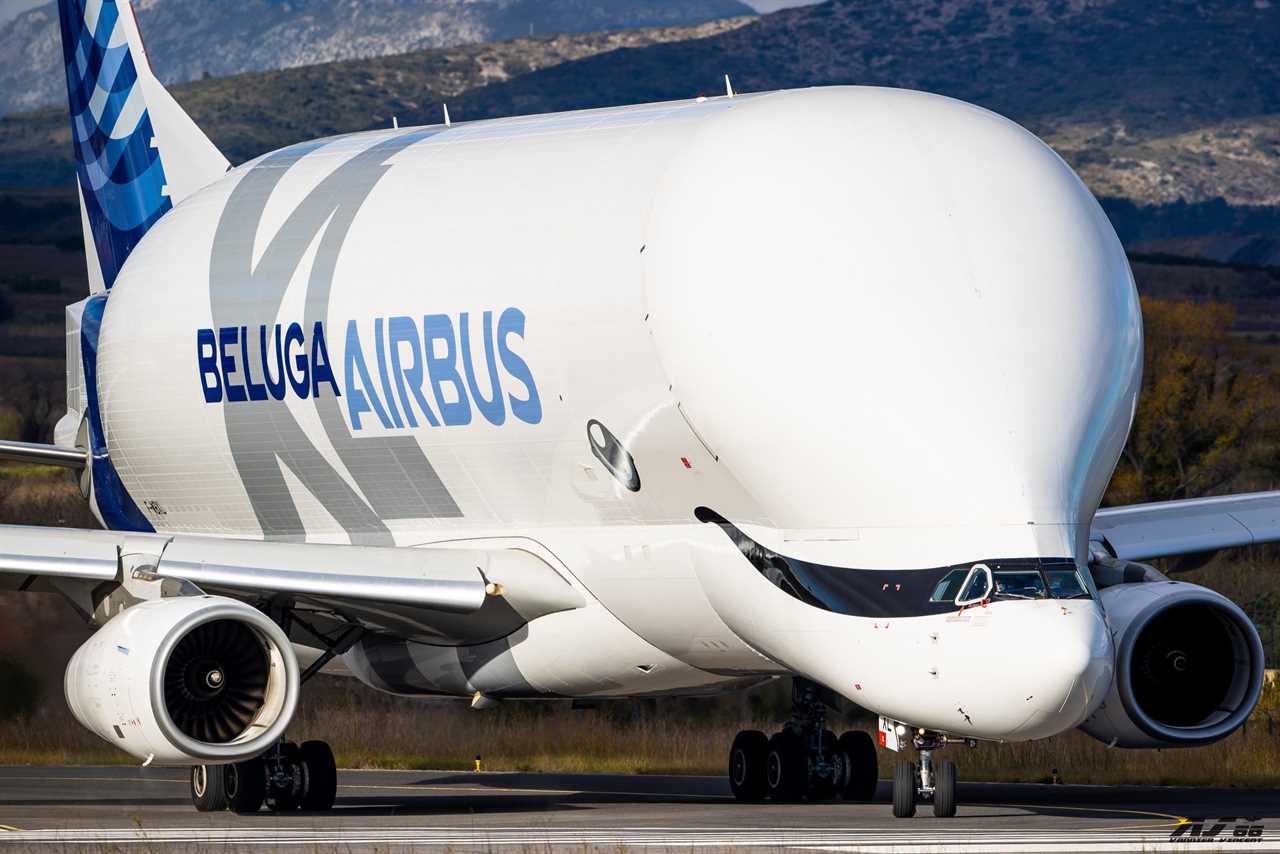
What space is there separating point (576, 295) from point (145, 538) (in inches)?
168

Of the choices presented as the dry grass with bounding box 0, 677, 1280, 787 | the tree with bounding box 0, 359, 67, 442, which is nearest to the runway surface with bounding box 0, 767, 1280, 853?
the dry grass with bounding box 0, 677, 1280, 787

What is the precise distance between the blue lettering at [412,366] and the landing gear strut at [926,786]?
16.7ft

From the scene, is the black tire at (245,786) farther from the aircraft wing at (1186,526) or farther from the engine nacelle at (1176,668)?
the aircraft wing at (1186,526)

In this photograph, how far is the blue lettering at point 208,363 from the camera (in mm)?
23281

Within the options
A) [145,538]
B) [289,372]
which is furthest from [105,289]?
[145,538]

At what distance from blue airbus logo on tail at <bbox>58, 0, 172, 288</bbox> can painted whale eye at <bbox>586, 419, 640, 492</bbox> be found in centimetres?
955

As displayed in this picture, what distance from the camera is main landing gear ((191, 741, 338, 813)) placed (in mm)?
21281

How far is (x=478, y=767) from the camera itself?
99.0 ft

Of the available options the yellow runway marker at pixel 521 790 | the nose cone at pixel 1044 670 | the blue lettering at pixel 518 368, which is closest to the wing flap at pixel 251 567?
the blue lettering at pixel 518 368

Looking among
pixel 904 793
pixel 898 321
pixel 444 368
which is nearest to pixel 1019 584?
pixel 898 321

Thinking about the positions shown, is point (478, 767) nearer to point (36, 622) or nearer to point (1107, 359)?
point (36, 622)

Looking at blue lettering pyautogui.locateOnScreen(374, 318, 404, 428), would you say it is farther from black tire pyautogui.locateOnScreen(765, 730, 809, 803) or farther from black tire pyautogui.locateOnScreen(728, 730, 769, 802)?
black tire pyautogui.locateOnScreen(765, 730, 809, 803)

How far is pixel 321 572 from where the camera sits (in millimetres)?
20016

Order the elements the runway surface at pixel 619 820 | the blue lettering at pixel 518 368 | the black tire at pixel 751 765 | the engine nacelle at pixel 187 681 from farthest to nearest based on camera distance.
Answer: the black tire at pixel 751 765
the blue lettering at pixel 518 368
the engine nacelle at pixel 187 681
the runway surface at pixel 619 820
